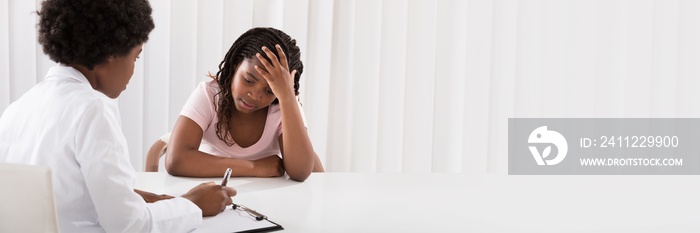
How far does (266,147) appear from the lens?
2.37 metres

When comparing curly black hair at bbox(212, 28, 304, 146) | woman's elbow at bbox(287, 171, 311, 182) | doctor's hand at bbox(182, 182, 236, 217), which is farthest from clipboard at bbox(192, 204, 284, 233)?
curly black hair at bbox(212, 28, 304, 146)

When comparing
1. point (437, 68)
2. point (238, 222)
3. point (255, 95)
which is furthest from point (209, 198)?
point (437, 68)

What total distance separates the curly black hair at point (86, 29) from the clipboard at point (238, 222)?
406 millimetres

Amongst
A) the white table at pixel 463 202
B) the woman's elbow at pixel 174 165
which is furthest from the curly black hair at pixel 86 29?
the woman's elbow at pixel 174 165

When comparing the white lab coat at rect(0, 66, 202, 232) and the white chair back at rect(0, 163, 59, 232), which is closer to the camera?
the white chair back at rect(0, 163, 59, 232)

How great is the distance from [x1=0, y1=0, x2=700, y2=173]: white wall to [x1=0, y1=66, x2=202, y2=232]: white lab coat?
227cm

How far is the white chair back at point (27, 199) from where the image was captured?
3.41 ft

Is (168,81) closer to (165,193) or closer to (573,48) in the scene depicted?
(165,193)

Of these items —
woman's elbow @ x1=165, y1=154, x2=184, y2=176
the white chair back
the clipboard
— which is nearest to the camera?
the white chair back

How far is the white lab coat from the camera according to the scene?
3.77 feet

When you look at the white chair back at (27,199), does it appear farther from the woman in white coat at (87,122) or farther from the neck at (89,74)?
the neck at (89,74)

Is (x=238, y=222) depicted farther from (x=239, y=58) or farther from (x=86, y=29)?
(x=239, y=58)

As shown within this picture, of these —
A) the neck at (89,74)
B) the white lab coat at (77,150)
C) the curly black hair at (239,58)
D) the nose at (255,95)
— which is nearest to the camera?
the white lab coat at (77,150)

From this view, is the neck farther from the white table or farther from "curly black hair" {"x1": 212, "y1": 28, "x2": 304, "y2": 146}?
"curly black hair" {"x1": 212, "y1": 28, "x2": 304, "y2": 146}
